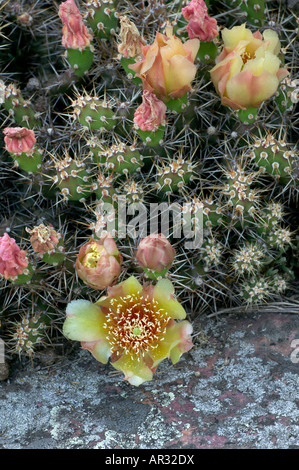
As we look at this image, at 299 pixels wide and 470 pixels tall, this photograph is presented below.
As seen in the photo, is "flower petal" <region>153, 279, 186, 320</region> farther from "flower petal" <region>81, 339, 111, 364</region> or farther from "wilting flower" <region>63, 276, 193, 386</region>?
"flower petal" <region>81, 339, 111, 364</region>

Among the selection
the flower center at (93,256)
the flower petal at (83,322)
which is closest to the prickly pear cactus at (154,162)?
the flower center at (93,256)

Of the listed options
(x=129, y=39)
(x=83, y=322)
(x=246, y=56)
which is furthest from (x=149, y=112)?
(x=83, y=322)

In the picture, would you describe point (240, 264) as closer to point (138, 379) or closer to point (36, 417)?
point (138, 379)

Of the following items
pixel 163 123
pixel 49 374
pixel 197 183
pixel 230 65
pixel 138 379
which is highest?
pixel 230 65

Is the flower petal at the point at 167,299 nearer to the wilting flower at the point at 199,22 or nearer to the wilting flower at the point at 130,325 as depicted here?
the wilting flower at the point at 130,325

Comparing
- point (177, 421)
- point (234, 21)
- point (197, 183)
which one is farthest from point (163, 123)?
point (177, 421)

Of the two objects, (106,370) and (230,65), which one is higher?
→ (230,65)
